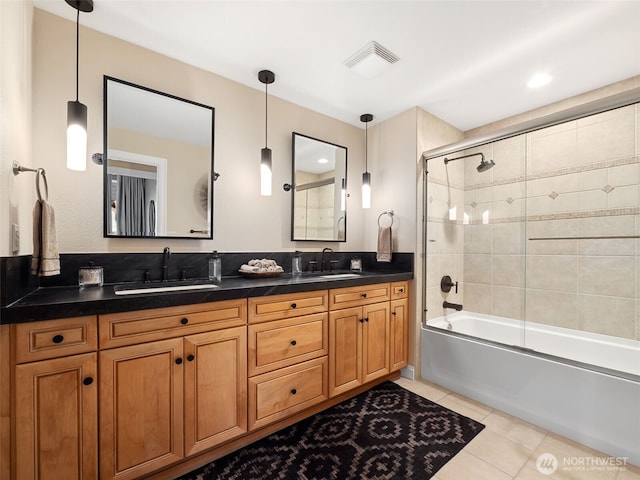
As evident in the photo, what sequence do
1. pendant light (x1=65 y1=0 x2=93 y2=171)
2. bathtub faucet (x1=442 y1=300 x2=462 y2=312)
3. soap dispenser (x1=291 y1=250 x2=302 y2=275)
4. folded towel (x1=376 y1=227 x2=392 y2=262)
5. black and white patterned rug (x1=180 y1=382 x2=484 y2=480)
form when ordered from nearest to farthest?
pendant light (x1=65 y1=0 x2=93 y2=171) < black and white patterned rug (x1=180 y1=382 x2=484 y2=480) < soap dispenser (x1=291 y1=250 x2=302 y2=275) < folded towel (x1=376 y1=227 x2=392 y2=262) < bathtub faucet (x1=442 y1=300 x2=462 y2=312)

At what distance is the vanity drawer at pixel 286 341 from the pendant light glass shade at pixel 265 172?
0.98m

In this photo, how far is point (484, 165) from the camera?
112 inches

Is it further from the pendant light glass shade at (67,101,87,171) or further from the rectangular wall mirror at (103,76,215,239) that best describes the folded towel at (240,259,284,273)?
the pendant light glass shade at (67,101,87,171)

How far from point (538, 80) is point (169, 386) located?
3.25 m

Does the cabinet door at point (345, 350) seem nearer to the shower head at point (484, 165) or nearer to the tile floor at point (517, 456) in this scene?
the tile floor at point (517, 456)

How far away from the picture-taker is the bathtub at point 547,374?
5.52 feet

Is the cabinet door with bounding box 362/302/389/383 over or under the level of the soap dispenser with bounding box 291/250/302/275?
under

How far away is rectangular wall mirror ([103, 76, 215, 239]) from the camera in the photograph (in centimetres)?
177

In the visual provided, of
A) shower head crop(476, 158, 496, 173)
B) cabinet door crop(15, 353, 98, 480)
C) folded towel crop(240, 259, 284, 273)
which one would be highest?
shower head crop(476, 158, 496, 173)

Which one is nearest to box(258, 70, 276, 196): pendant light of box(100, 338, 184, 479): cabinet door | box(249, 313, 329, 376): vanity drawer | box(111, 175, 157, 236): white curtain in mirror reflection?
box(111, 175, 157, 236): white curtain in mirror reflection

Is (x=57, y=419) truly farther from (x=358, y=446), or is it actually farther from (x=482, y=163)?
(x=482, y=163)

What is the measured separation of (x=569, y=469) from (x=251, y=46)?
3.15 metres

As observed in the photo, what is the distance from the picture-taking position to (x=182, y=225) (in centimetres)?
199
